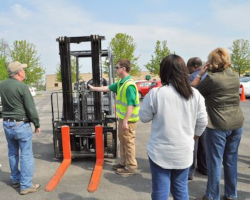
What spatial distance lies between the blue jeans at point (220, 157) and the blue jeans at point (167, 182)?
0.83 metres

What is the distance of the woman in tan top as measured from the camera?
2.74 m

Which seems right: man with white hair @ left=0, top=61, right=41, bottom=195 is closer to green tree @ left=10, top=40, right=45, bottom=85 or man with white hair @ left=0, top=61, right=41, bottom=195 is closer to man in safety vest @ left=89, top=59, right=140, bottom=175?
man in safety vest @ left=89, top=59, right=140, bottom=175

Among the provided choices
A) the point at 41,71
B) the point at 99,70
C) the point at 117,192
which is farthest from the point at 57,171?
the point at 41,71

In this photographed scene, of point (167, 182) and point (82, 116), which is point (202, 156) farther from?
point (82, 116)

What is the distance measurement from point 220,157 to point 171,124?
1.22m

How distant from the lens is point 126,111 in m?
3.71

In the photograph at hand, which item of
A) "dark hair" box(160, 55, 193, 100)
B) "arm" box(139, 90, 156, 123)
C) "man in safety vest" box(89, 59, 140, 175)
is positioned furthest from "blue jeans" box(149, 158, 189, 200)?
"man in safety vest" box(89, 59, 140, 175)

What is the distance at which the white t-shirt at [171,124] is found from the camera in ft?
6.64

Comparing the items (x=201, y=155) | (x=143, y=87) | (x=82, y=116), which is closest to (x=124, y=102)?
(x=82, y=116)

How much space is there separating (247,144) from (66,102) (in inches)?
178

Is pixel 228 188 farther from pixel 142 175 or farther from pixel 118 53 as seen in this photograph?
pixel 118 53

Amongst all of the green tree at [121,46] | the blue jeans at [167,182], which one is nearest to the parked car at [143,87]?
the green tree at [121,46]

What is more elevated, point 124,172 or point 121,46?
point 121,46

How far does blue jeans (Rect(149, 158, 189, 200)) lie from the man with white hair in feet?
6.99
